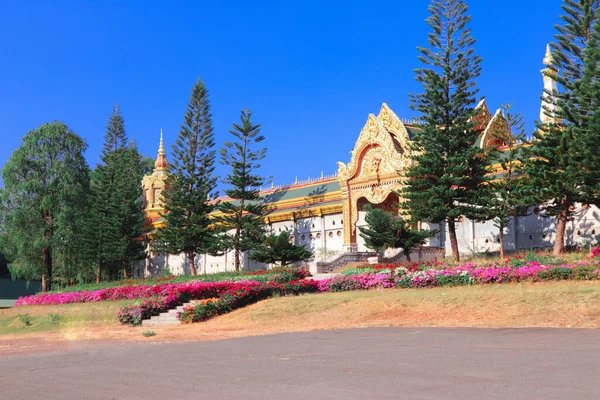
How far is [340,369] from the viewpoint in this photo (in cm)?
731

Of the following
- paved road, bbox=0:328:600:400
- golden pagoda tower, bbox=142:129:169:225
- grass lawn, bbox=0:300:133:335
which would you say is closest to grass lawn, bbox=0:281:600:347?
grass lawn, bbox=0:300:133:335

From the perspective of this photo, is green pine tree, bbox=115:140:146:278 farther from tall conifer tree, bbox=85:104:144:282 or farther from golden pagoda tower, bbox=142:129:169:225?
golden pagoda tower, bbox=142:129:169:225

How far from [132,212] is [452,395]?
35909mm

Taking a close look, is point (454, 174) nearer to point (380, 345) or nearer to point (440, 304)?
point (440, 304)

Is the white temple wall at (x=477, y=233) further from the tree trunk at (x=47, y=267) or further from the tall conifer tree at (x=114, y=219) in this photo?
the tree trunk at (x=47, y=267)

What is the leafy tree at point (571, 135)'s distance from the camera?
18.3 metres

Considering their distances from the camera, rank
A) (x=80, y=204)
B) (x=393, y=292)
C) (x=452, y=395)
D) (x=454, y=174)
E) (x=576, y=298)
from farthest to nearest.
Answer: (x=80, y=204), (x=454, y=174), (x=393, y=292), (x=576, y=298), (x=452, y=395)

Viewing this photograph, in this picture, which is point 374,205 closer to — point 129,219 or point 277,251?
point 277,251

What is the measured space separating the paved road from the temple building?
14.2 meters

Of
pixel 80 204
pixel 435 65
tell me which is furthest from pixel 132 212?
pixel 435 65

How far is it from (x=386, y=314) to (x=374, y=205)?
16615 mm

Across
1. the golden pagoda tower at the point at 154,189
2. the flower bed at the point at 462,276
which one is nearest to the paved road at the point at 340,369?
the flower bed at the point at 462,276

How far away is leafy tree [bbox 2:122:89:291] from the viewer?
3234 cm

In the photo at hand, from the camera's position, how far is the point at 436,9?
2223 centimetres
